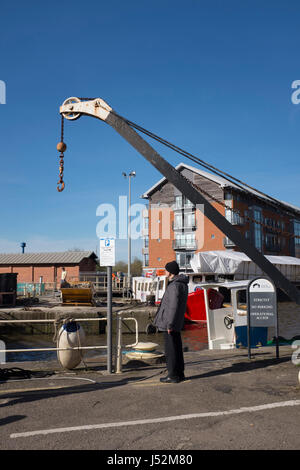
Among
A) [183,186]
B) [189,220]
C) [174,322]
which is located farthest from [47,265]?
[174,322]

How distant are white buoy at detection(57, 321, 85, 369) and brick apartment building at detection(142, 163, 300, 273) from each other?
144 feet

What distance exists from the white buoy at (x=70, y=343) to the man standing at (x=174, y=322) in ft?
7.46

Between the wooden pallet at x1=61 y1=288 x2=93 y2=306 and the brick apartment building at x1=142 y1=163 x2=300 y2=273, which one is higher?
the brick apartment building at x1=142 y1=163 x2=300 y2=273

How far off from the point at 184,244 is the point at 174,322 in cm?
5039

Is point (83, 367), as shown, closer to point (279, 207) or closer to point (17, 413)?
point (17, 413)

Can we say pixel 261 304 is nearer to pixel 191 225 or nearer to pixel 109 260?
pixel 109 260

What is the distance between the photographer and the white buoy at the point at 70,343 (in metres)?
7.92

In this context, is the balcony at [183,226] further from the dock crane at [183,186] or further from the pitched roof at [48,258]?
the dock crane at [183,186]

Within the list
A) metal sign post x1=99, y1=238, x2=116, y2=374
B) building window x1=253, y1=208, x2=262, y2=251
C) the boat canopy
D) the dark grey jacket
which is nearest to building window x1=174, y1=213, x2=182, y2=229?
building window x1=253, y1=208, x2=262, y2=251

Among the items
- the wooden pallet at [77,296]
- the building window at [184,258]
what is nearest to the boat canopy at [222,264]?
Result: the wooden pallet at [77,296]

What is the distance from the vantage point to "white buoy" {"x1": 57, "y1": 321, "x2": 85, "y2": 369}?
792cm

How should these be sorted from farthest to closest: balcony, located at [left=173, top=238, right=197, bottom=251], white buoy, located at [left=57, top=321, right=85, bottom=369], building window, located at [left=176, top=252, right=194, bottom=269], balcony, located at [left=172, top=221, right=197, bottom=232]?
1. balcony, located at [left=172, top=221, right=197, bottom=232]
2. balcony, located at [left=173, top=238, right=197, bottom=251]
3. building window, located at [left=176, top=252, right=194, bottom=269]
4. white buoy, located at [left=57, top=321, right=85, bottom=369]

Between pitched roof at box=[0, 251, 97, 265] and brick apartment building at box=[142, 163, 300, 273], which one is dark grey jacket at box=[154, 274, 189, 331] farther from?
pitched roof at box=[0, 251, 97, 265]

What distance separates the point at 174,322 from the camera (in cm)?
631
